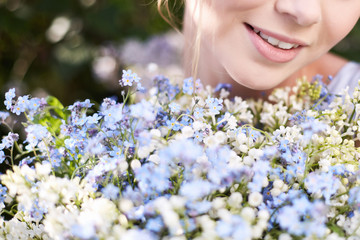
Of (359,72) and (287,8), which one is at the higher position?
(359,72)

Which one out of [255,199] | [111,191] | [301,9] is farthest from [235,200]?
[301,9]

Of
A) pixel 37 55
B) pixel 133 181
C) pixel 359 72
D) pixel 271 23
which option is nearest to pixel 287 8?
pixel 271 23

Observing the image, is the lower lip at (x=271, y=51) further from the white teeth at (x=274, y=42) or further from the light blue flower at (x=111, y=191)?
the light blue flower at (x=111, y=191)

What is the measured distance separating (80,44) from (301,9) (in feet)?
4.72

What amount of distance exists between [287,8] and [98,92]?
60.5 inches

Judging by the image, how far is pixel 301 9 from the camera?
67 cm

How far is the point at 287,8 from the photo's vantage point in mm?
673

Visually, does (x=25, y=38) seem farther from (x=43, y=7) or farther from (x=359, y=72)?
(x=359, y=72)

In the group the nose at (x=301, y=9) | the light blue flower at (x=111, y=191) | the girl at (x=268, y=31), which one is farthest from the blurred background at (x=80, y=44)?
the light blue flower at (x=111, y=191)

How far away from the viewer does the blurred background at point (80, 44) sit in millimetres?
1824

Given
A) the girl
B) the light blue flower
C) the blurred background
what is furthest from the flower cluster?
the blurred background

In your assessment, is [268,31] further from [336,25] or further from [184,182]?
[184,182]

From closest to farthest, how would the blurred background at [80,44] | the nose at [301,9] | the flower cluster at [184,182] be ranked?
the flower cluster at [184,182], the nose at [301,9], the blurred background at [80,44]

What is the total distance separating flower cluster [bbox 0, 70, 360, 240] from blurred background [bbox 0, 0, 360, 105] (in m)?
1.13
